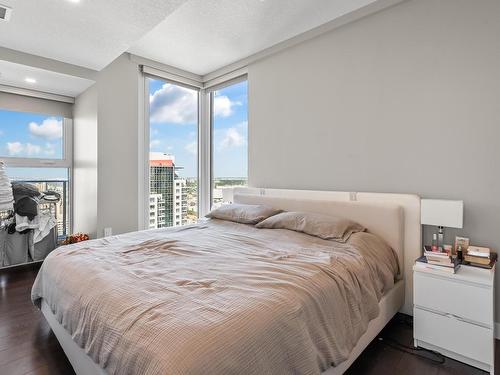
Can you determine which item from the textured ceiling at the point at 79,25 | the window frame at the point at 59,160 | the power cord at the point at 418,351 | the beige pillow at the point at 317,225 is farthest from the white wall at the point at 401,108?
the window frame at the point at 59,160

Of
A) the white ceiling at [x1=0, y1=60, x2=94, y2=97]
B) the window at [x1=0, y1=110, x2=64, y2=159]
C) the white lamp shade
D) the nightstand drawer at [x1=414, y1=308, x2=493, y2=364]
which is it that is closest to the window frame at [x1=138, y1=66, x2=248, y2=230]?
the white ceiling at [x1=0, y1=60, x2=94, y2=97]

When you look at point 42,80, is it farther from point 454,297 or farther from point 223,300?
point 454,297

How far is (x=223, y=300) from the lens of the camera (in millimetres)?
1168

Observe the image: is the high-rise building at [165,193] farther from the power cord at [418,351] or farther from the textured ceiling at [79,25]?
the power cord at [418,351]

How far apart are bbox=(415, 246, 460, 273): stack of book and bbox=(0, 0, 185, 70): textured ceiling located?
8.42 feet

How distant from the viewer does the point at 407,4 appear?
235 centimetres

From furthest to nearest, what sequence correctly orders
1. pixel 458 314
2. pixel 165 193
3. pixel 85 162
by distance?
pixel 165 193 < pixel 85 162 < pixel 458 314

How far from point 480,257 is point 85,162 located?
4.19 m

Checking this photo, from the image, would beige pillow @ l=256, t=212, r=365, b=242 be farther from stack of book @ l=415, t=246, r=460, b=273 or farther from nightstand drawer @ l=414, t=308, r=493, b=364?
nightstand drawer @ l=414, t=308, r=493, b=364

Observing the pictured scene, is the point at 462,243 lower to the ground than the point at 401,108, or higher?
lower

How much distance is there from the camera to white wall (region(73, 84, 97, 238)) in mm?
3418

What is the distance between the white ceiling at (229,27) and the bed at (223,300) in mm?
1910

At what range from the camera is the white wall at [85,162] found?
342 cm

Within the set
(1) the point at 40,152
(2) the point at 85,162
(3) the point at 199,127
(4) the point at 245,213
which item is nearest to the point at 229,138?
(3) the point at 199,127
